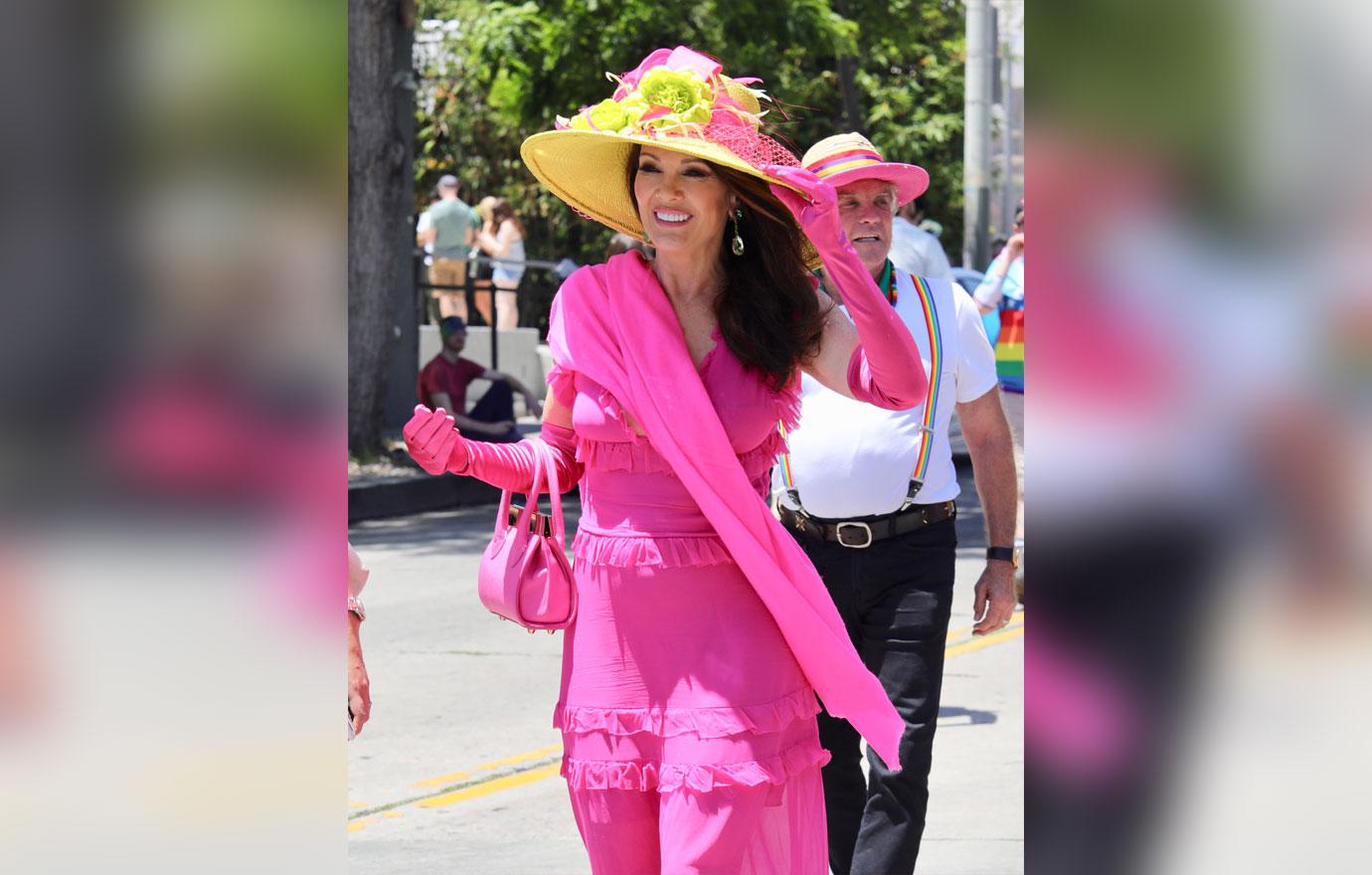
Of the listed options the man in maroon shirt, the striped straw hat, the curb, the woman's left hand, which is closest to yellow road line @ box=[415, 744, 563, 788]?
the striped straw hat

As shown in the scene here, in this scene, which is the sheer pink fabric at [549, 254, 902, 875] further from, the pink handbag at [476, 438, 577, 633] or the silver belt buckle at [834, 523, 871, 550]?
the silver belt buckle at [834, 523, 871, 550]

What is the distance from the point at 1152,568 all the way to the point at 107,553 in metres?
0.82

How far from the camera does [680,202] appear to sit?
3783mm

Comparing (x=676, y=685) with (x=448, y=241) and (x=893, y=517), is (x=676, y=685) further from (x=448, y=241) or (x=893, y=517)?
(x=448, y=241)

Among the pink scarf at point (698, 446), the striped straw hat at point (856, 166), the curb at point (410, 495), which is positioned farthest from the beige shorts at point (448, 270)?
the pink scarf at point (698, 446)

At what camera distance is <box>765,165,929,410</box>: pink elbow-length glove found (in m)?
3.41

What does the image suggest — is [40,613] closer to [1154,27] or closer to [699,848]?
[1154,27]

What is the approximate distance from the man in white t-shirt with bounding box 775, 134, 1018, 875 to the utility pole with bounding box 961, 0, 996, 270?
54.0 ft

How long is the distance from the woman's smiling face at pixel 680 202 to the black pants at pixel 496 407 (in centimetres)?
1291

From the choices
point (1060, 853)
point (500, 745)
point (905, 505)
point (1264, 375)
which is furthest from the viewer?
point (500, 745)

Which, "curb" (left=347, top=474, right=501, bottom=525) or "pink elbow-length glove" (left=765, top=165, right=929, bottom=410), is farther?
"curb" (left=347, top=474, right=501, bottom=525)

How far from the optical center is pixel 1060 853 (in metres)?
1.67

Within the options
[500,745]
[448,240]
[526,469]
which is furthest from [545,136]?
[448,240]

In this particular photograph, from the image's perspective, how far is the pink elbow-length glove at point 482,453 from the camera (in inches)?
145
